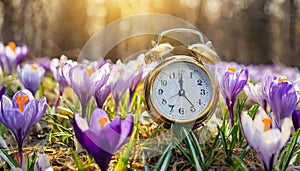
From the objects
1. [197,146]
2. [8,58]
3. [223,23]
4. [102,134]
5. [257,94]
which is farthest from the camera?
[223,23]

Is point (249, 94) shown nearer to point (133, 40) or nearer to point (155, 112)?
point (155, 112)

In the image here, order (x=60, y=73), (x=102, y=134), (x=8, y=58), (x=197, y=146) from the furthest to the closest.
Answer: (x=8, y=58), (x=60, y=73), (x=197, y=146), (x=102, y=134)

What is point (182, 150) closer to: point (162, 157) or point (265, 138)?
point (162, 157)

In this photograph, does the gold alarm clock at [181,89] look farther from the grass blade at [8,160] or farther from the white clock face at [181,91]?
the grass blade at [8,160]

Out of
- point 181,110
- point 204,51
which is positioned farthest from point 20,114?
point 204,51

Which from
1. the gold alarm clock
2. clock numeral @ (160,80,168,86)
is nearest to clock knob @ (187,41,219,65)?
the gold alarm clock

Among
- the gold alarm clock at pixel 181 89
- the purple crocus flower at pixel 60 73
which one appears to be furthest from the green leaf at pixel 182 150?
the purple crocus flower at pixel 60 73

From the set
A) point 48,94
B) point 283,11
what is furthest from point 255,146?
point 283,11
